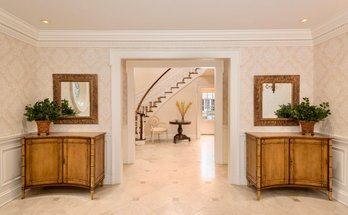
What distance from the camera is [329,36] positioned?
3.74m

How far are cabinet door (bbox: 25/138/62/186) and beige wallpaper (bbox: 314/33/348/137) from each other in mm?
4388

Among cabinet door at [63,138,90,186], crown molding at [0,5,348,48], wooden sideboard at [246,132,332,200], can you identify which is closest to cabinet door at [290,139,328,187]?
wooden sideboard at [246,132,332,200]

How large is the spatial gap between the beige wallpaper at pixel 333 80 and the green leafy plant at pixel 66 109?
435 centimetres

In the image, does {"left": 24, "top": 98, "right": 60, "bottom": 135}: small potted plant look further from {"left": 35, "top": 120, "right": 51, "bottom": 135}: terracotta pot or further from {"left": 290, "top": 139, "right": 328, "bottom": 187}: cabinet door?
{"left": 290, "top": 139, "right": 328, "bottom": 187}: cabinet door

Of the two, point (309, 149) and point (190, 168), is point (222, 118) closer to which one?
point (190, 168)

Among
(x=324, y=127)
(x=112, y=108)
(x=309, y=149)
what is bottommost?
(x=309, y=149)

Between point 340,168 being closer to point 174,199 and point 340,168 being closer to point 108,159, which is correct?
point 174,199

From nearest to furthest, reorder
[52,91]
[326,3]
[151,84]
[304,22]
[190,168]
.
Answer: [326,3] < [304,22] < [52,91] < [190,168] < [151,84]

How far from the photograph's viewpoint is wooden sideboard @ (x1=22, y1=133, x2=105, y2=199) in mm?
3598

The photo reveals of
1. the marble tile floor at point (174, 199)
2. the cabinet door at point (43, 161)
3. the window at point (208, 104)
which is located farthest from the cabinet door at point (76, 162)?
the window at point (208, 104)

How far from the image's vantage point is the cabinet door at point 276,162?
141 inches

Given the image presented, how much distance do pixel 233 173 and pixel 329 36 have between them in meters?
2.81

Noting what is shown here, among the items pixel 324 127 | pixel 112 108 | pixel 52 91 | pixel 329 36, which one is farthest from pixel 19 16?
pixel 324 127

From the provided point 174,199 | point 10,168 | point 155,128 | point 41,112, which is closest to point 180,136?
point 155,128
